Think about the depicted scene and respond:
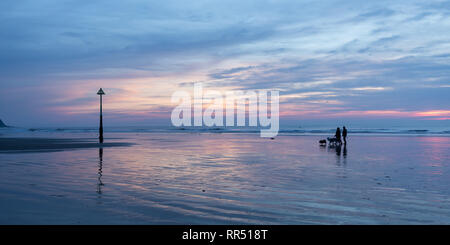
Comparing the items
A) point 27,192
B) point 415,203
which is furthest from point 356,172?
point 27,192

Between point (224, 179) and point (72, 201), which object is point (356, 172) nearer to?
point (224, 179)

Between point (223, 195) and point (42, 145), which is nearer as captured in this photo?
point (223, 195)

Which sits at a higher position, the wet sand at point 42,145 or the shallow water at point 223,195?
the shallow water at point 223,195

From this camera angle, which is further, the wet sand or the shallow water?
the wet sand

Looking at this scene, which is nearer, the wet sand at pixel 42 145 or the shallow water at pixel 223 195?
the shallow water at pixel 223 195

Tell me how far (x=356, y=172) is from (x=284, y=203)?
672 cm

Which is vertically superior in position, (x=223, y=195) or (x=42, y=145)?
(x=223, y=195)

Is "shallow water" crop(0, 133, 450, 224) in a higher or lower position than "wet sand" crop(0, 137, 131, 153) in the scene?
higher
